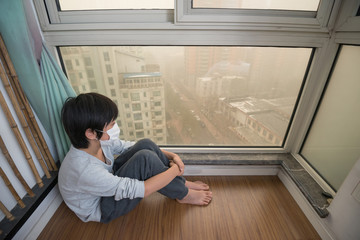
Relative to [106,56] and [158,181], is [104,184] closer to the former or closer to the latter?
[158,181]

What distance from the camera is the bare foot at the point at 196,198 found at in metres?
1.11

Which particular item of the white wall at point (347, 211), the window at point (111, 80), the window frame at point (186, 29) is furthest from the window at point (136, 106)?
the white wall at point (347, 211)

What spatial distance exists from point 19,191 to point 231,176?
1.38m

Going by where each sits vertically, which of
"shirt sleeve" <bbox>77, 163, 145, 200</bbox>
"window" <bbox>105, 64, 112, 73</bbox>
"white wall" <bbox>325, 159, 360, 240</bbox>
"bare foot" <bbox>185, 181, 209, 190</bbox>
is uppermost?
"window" <bbox>105, 64, 112, 73</bbox>

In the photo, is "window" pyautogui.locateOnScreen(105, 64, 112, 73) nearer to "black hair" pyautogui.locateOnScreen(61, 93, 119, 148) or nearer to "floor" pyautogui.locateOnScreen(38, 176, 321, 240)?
"black hair" pyautogui.locateOnScreen(61, 93, 119, 148)

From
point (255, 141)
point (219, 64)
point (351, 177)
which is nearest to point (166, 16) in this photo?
point (219, 64)

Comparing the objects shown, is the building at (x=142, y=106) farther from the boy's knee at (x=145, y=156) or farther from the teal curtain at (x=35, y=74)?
the boy's knee at (x=145, y=156)

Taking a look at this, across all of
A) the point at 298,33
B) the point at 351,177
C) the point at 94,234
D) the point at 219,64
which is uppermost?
the point at 298,33

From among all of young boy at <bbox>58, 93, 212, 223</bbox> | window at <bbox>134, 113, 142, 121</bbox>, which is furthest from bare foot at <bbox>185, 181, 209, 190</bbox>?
window at <bbox>134, 113, 142, 121</bbox>

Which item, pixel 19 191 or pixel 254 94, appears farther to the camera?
pixel 254 94

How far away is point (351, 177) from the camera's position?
78 cm

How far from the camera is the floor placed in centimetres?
98

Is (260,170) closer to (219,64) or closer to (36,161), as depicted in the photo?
(219,64)

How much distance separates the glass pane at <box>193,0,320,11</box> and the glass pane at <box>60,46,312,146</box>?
0.22 metres
